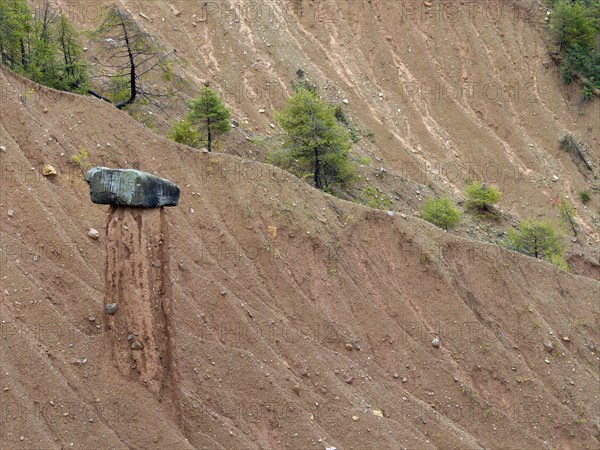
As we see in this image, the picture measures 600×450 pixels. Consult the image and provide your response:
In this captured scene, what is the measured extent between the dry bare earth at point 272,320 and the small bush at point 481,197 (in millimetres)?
12124

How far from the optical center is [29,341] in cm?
1948

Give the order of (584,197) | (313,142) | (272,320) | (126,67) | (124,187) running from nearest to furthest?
1. (124,187)
2. (272,320)
3. (313,142)
4. (126,67)
5. (584,197)

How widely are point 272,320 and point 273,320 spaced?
0.10 ft

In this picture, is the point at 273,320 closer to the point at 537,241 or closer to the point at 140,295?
the point at 140,295

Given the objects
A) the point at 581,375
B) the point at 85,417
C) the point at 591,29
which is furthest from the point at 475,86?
the point at 85,417

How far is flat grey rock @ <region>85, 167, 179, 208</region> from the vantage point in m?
17.7

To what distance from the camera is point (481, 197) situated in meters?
43.7

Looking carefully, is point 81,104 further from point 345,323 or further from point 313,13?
point 313,13

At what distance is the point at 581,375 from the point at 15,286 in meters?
17.1

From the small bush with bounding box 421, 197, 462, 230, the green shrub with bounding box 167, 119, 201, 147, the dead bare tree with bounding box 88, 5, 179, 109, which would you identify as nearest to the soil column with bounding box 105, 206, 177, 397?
the green shrub with bounding box 167, 119, 201, 147

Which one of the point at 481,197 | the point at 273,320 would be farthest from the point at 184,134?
the point at 481,197

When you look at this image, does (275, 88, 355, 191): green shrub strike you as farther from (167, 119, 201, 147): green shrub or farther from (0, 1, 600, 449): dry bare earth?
(0, 1, 600, 449): dry bare earth

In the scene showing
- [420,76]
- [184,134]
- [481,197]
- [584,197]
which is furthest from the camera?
[420,76]

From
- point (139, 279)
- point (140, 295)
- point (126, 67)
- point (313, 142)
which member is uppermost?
point (126, 67)
